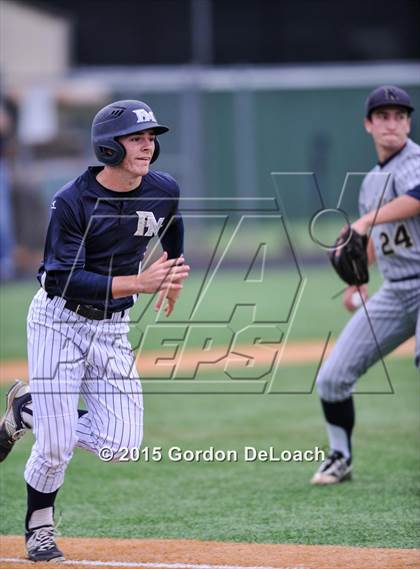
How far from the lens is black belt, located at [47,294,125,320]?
5.05m

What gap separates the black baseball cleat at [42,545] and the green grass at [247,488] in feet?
1.90

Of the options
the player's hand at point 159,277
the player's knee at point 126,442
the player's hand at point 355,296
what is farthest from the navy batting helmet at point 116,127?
the player's hand at point 355,296

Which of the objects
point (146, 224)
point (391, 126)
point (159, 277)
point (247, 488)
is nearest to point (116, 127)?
point (146, 224)

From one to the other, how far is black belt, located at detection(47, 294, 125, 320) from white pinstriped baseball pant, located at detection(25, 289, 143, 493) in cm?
2

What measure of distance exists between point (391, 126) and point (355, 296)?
3.52 feet

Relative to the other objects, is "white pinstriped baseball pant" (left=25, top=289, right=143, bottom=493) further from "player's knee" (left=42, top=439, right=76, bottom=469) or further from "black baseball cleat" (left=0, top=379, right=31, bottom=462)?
"black baseball cleat" (left=0, top=379, right=31, bottom=462)

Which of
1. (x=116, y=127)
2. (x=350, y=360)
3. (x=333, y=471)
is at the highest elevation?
(x=116, y=127)

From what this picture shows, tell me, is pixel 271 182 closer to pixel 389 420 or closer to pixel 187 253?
pixel 187 253

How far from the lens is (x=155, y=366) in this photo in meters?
10.6

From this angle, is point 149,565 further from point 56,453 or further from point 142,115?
point 142,115

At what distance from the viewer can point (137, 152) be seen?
501cm

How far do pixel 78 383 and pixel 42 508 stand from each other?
2.01 feet

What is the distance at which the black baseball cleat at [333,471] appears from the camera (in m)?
6.62

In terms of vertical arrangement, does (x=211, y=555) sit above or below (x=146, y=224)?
below
